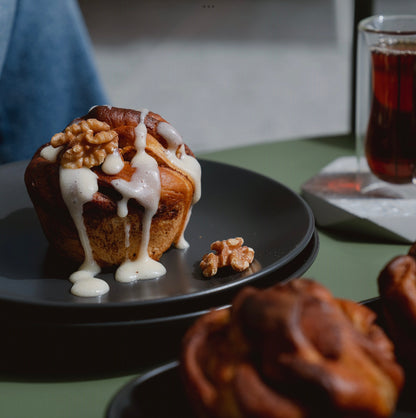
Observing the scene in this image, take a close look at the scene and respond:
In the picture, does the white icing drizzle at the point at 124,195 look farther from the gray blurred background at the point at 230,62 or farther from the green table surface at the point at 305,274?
the gray blurred background at the point at 230,62

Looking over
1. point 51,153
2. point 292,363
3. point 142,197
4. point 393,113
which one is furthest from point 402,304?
point 393,113

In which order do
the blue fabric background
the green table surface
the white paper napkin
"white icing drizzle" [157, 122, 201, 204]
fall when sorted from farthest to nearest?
the blue fabric background → the white paper napkin → "white icing drizzle" [157, 122, 201, 204] → the green table surface

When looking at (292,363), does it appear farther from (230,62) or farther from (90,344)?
(230,62)

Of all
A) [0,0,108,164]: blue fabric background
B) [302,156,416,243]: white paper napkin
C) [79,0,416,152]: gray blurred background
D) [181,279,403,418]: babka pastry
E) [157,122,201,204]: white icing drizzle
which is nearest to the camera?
[181,279,403,418]: babka pastry

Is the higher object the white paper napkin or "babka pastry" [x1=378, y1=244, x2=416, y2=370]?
→ "babka pastry" [x1=378, y1=244, x2=416, y2=370]

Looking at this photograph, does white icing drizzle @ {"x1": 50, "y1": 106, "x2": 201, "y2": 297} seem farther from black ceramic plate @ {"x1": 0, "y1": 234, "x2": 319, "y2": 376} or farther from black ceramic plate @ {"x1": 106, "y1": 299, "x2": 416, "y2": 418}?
black ceramic plate @ {"x1": 106, "y1": 299, "x2": 416, "y2": 418}

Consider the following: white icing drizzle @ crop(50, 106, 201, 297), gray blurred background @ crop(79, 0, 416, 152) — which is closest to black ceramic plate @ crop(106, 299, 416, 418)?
white icing drizzle @ crop(50, 106, 201, 297)

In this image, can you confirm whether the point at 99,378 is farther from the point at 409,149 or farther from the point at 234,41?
the point at 234,41

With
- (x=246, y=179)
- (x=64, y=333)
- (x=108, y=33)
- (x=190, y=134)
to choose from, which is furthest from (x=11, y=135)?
(x=190, y=134)
